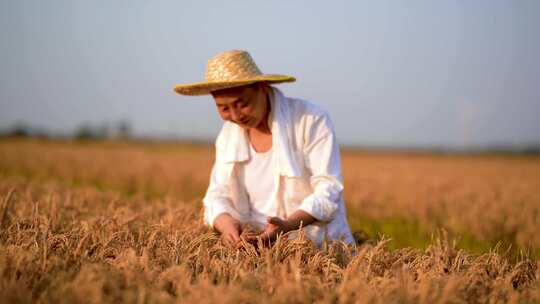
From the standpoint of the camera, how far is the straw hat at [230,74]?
2.67 m

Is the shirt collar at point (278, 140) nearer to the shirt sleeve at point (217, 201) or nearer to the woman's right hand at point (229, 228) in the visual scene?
the shirt sleeve at point (217, 201)

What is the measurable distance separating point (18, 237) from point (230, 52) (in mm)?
1468

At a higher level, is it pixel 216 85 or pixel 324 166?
pixel 216 85

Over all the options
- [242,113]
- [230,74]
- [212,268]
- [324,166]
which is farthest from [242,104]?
[212,268]

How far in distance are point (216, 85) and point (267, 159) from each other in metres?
0.69

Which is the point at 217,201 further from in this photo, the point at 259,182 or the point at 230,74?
the point at 230,74

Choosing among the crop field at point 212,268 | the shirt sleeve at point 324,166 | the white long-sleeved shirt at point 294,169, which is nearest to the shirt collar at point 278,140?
the white long-sleeved shirt at point 294,169

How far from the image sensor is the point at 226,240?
2.61m

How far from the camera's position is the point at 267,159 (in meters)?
3.17

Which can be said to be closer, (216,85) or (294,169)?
(216,85)

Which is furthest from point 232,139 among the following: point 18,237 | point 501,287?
point 501,287

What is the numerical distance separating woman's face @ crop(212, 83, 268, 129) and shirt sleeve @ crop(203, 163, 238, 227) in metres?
0.54

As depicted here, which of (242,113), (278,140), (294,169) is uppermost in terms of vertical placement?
(242,113)

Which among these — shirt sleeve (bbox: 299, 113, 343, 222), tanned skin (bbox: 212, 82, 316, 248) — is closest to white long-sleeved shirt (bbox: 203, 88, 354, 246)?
shirt sleeve (bbox: 299, 113, 343, 222)
